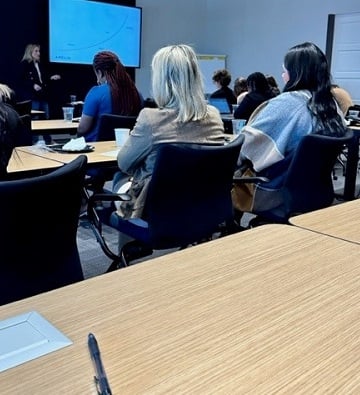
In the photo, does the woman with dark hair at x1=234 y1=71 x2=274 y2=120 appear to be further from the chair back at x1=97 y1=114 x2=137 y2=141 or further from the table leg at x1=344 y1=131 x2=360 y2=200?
the chair back at x1=97 y1=114 x2=137 y2=141

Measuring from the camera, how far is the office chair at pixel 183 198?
1712mm

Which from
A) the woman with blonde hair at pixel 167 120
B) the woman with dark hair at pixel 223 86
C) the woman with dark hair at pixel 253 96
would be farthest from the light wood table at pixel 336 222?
the woman with dark hair at pixel 223 86

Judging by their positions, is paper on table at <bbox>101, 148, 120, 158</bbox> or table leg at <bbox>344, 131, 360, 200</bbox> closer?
paper on table at <bbox>101, 148, 120, 158</bbox>

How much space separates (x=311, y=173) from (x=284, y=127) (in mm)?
260

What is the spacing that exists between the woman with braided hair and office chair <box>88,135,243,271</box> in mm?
1418

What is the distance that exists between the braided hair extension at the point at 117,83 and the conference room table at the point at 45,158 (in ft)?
2.68

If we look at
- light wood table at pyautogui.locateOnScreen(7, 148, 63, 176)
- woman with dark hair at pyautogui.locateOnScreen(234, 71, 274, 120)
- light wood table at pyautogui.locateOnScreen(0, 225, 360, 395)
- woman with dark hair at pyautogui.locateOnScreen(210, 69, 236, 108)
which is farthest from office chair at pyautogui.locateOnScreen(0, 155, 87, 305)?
woman with dark hair at pyautogui.locateOnScreen(210, 69, 236, 108)

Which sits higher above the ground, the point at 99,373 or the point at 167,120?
the point at 167,120

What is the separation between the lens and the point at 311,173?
82.9 inches

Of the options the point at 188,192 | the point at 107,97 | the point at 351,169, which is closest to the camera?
the point at 188,192

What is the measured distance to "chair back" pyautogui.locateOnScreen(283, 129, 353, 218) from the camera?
200 centimetres

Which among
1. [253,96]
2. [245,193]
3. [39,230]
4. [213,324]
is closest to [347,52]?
[253,96]

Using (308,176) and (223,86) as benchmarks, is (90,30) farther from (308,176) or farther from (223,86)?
(308,176)

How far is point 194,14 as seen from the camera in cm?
929
